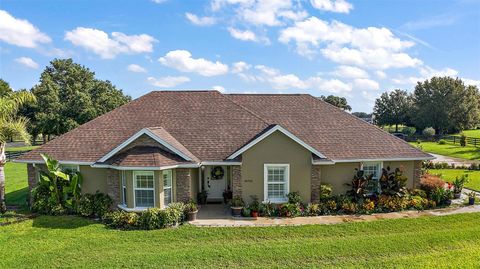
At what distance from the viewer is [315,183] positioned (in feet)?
56.9

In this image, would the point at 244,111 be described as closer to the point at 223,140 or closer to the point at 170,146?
the point at 223,140

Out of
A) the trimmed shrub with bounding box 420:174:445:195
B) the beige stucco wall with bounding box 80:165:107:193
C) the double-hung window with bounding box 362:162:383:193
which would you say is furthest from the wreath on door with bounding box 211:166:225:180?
the trimmed shrub with bounding box 420:174:445:195

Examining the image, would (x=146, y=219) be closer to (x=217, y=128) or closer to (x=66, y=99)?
(x=217, y=128)

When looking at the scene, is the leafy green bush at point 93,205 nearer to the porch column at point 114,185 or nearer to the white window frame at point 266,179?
the porch column at point 114,185

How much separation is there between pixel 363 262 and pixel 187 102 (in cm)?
1507

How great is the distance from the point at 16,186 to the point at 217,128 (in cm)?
1670

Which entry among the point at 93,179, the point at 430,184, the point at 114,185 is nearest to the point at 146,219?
the point at 114,185

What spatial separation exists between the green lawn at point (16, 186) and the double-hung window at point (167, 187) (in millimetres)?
9294

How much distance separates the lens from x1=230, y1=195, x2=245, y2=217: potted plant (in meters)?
16.2

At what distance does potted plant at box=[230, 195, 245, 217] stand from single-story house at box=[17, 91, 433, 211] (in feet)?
1.57

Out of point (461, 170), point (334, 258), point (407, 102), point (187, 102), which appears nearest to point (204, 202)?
point (187, 102)

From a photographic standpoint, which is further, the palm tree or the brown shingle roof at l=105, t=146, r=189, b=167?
the palm tree

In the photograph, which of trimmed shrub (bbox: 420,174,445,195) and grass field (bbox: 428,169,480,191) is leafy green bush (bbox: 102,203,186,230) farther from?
grass field (bbox: 428,169,480,191)

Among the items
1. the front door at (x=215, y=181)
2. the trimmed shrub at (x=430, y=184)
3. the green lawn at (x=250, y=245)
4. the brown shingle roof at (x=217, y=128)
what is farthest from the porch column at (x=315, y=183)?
the trimmed shrub at (x=430, y=184)
